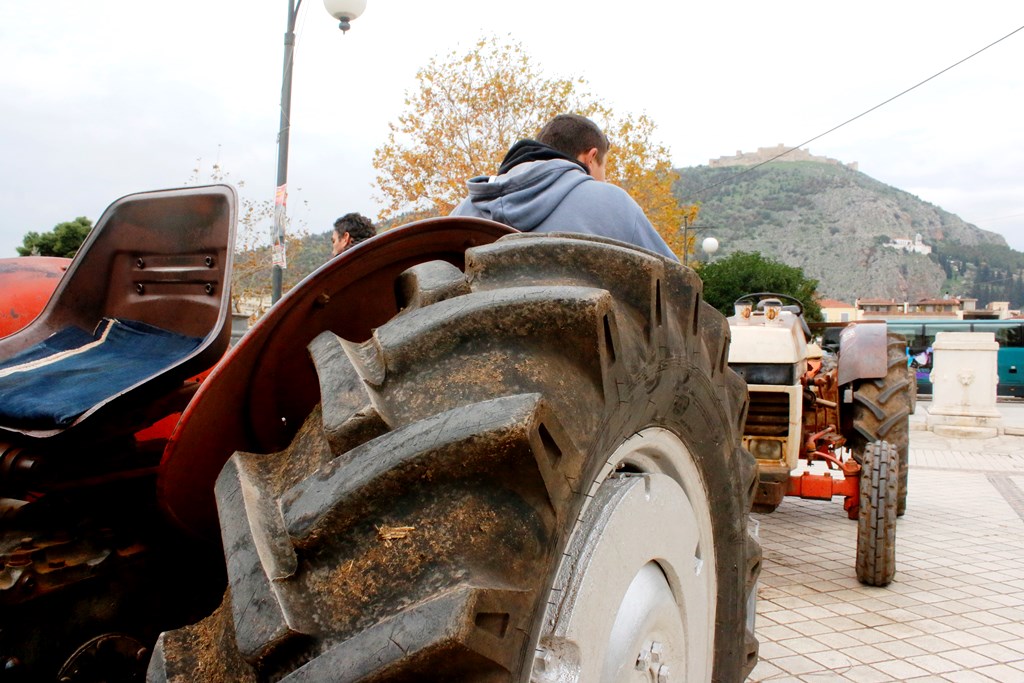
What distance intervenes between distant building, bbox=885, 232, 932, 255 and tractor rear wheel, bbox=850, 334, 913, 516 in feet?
358

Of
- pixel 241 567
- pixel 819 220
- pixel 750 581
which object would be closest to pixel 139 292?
pixel 241 567

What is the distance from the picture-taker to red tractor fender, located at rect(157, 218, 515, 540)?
1.31m

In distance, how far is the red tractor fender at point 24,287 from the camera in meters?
2.02

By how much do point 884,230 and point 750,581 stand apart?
117041mm

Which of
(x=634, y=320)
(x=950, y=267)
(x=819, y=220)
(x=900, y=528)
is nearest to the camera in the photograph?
(x=634, y=320)

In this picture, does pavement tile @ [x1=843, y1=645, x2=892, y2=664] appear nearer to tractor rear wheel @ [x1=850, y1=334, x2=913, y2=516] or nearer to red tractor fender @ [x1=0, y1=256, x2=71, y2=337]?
tractor rear wheel @ [x1=850, y1=334, x2=913, y2=516]

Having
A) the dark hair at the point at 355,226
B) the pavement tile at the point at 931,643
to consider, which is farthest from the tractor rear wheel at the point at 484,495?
the dark hair at the point at 355,226

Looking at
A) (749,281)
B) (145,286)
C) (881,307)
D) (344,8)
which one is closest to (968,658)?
(145,286)

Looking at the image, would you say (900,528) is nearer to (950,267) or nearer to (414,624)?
(414,624)

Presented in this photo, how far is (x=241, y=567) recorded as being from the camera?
3.02ft

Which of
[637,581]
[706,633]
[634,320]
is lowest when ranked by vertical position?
[706,633]

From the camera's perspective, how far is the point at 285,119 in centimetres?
952

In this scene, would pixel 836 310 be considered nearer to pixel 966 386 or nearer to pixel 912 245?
pixel 912 245

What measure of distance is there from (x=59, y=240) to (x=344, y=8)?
17.4 ft
